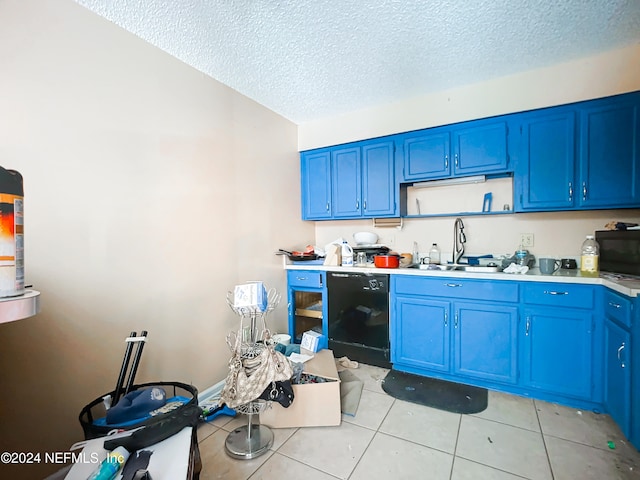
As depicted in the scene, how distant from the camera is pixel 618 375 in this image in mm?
1619

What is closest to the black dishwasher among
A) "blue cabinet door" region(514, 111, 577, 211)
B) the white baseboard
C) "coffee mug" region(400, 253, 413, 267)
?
"coffee mug" region(400, 253, 413, 267)

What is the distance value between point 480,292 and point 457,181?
1073 millimetres

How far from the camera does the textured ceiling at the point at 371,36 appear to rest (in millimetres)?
1572

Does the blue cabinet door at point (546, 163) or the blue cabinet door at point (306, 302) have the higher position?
the blue cabinet door at point (546, 163)

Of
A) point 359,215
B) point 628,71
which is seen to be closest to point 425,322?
point 359,215

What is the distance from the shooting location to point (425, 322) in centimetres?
235

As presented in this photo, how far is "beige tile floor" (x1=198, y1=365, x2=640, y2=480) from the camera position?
4.66 ft

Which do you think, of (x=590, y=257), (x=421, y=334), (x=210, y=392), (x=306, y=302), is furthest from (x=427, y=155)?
(x=210, y=392)

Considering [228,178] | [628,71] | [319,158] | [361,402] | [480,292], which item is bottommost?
[361,402]

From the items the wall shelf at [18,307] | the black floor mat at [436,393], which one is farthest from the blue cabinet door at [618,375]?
the wall shelf at [18,307]

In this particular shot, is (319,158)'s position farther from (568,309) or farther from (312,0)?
(568,309)

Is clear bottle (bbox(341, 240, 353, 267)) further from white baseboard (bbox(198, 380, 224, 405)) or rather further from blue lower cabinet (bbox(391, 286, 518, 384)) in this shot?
white baseboard (bbox(198, 380, 224, 405))

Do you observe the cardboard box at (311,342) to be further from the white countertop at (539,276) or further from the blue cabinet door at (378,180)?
the blue cabinet door at (378,180)

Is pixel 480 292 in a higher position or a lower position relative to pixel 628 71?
lower
